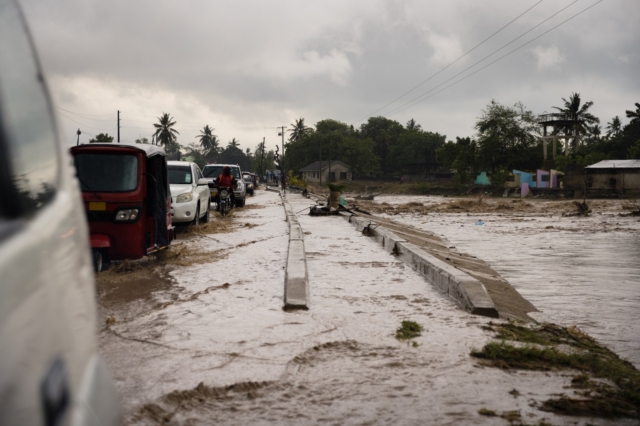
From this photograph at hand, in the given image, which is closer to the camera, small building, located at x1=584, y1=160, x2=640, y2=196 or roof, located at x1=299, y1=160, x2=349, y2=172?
small building, located at x1=584, y1=160, x2=640, y2=196

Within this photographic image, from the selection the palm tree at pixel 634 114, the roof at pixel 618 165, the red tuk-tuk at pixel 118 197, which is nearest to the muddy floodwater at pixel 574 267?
the red tuk-tuk at pixel 118 197

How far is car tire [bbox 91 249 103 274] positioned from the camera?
9367 millimetres

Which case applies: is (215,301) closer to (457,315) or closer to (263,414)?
(457,315)

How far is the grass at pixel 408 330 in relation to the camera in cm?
584

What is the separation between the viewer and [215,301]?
300 inches

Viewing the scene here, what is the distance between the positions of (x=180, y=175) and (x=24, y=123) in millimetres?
15932

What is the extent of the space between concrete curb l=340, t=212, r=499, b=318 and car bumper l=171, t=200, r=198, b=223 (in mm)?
5126

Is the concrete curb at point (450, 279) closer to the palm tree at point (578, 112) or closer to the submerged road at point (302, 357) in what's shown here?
the submerged road at point (302, 357)

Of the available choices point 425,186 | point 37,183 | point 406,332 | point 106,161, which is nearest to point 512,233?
point 106,161

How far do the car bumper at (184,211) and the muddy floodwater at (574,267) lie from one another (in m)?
6.54

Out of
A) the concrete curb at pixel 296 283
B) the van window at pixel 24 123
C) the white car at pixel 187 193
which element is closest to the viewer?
the van window at pixel 24 123

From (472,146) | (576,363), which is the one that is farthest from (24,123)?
(472,146)

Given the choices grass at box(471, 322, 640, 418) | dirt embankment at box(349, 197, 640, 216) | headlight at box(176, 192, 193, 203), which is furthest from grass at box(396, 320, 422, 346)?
dirt embankment at box(349, 197, 640, 216)

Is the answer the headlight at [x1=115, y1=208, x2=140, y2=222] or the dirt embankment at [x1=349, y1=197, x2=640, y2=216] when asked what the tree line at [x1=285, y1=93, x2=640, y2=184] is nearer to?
the dirt embankment at [x1=349, y1=197, x2=640, y2=216]
